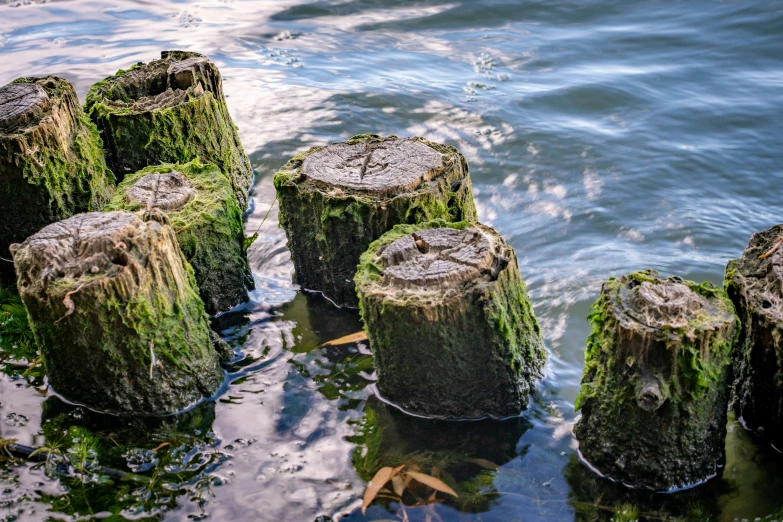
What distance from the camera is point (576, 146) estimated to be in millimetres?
7934

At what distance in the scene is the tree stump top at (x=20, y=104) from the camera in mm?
4766

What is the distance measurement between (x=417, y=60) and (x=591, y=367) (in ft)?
23.6

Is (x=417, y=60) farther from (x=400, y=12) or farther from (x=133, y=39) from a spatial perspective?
(x=133, y=39)

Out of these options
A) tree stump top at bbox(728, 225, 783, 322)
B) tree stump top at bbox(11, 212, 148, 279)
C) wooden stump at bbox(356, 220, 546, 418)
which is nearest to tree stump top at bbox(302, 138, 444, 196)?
wooden stump at bbox(356, 220, 546, 418)

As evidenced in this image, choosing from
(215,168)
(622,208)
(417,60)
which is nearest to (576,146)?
(622,208)

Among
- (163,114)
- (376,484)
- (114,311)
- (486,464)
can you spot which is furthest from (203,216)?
(486,464)

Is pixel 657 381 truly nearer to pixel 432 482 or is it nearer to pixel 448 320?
pixel 448 320

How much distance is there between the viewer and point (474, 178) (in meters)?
7.53

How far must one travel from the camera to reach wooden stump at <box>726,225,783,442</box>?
3.46 metres

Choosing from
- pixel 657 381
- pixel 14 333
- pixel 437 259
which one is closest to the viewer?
pixel 657 381

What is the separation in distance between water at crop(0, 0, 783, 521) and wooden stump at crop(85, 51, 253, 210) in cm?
88

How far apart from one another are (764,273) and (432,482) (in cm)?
190

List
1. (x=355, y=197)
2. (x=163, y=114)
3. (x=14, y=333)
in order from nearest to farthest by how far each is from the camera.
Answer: (x=355, y=197) < (x=14, y=333) < (x=163, y=114)

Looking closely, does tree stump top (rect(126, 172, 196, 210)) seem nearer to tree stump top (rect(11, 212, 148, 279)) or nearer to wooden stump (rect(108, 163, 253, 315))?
wooden stump (rect(108, 163, 253, 315))
